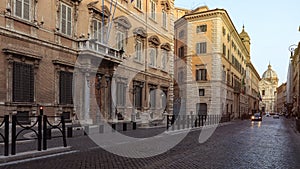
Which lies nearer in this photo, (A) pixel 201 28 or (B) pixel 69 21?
(B) pixel 69 21

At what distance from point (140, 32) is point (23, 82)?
13746mm

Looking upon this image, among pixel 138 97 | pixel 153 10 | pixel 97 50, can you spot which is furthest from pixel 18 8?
pixel 153 10

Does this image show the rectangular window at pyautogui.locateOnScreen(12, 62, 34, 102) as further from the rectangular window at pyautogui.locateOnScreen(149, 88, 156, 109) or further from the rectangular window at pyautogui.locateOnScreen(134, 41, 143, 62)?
the rectangular window at pyautogui.locateOnScreen(149, 88, 156, 109)

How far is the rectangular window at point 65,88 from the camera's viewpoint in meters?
19.0

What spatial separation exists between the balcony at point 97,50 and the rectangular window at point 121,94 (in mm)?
2473

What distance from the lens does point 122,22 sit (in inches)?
1000

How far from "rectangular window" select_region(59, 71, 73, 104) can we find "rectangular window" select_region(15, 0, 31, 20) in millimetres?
3912

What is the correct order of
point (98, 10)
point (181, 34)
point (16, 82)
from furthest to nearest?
point (181, 34)
point (98, 10)
point (16, 82)

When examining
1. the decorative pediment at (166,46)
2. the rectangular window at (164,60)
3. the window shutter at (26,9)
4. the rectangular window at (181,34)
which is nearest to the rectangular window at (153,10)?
the decorative pediment at (166,46)

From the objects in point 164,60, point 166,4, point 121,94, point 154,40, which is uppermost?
point 166,4

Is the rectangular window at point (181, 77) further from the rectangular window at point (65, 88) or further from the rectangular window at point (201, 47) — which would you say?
the rectangular window at point (65, 88)

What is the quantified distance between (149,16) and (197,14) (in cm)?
1776

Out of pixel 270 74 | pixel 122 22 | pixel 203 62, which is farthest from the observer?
pixel 270 74

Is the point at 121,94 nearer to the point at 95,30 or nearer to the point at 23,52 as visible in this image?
the point at 95,30
